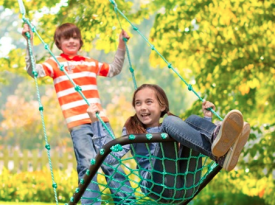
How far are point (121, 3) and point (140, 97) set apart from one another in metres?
3.16

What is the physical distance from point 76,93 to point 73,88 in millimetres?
37

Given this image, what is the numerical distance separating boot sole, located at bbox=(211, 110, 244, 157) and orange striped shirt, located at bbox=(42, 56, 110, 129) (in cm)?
101

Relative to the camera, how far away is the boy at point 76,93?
323 cm

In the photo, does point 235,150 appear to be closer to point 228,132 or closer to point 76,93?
point 228,132

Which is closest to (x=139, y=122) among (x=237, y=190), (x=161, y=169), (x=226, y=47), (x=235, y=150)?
(x=161, y=169)

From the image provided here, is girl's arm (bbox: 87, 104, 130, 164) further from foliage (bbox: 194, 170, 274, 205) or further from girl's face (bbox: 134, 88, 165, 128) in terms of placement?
foliage (bbox: 194, 170, 274, 205)

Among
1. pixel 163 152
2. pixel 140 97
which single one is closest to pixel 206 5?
pixel 140 97

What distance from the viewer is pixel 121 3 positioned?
6000 millimetres

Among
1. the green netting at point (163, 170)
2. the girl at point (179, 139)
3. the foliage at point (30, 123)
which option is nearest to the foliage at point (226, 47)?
the girl at point (179, 139)

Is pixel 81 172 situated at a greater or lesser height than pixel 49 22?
lesser

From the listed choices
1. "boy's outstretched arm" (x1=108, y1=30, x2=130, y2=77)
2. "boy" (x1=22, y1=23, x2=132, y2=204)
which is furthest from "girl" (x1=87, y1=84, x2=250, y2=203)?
"boy's outstretched arm" (x1=108, y1=30, x2=130, y2=77)

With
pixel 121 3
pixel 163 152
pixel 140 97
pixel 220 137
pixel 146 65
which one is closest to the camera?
pixel 220 137

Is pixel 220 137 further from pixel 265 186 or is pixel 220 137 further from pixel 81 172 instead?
pixel 265 186

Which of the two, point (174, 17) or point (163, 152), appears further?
point (174, 17)
